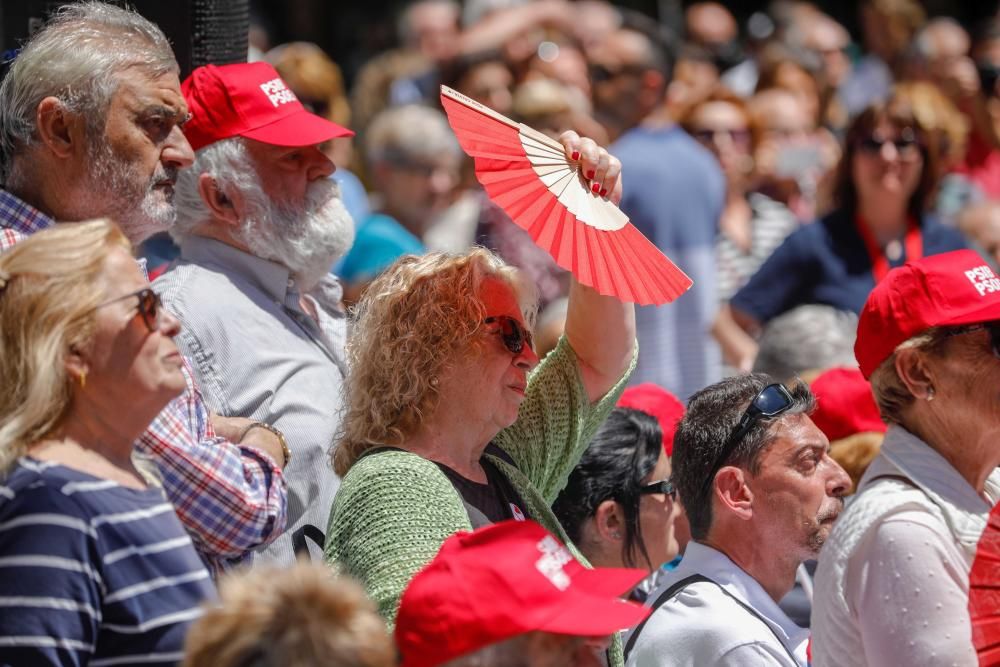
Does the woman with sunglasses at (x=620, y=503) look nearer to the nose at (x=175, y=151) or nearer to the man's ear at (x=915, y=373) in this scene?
the man's ear at (x=915, y=373)

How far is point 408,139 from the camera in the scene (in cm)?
678

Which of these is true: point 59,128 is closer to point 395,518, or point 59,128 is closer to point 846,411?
point 395,518

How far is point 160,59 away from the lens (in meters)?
3.39

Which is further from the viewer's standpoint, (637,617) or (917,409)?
(917,409)

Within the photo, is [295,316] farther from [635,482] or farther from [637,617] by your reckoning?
[637,617]

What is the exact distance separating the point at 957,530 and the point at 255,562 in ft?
4.90

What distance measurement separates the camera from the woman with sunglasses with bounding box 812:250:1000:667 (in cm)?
287

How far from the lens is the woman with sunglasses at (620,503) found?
3.88 metres

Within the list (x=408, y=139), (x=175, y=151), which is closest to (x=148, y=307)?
(x=175, y=151)

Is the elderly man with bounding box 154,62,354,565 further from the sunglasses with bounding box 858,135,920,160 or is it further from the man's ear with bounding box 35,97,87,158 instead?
the sunglasses with bounding box 858,135,920,160

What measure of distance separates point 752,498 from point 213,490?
1.23 meters

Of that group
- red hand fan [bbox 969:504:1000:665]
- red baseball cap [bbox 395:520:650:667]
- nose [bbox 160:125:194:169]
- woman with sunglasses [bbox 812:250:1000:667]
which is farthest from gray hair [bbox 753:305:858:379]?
red baseball cap [bbox 395:520:650:667]

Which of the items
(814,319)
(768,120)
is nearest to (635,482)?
(814,319)

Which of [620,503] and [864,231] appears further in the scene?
[864,231]
